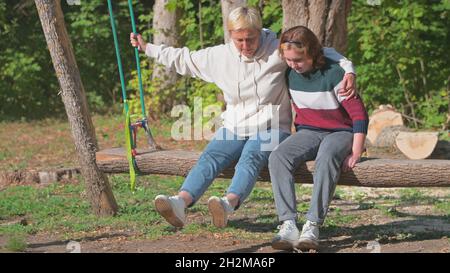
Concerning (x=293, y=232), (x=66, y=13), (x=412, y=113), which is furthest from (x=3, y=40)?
(x=293, y=232)

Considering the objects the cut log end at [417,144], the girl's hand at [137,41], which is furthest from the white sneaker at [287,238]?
the cut log end at [417,144]

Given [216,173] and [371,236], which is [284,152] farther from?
[371,236]

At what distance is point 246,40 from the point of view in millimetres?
6137

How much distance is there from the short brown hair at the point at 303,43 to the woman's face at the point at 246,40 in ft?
0.57

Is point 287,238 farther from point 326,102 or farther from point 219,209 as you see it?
point 326,102

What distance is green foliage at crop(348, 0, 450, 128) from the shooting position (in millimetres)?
12516

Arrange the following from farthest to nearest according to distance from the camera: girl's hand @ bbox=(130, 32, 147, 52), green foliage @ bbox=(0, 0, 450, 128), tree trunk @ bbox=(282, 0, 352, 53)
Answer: green foliage @ bbox=(0, 0, 450, 128), tree trunk @ bbox=(282, 0, 352, 53), girl's hand @ bbox=(130, 32, 147, 52)

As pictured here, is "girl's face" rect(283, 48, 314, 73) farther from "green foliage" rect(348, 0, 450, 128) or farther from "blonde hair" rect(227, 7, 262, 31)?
"green foliage" rect(348, 0, 450, 128)

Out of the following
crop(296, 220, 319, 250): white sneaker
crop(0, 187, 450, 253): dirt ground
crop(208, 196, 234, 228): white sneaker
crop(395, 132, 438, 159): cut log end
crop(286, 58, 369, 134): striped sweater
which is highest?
crop(286, 58, 369, 134): striped sweater

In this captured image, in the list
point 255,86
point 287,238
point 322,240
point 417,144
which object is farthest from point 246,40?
point 417,144

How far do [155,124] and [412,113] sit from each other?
348 centimetres

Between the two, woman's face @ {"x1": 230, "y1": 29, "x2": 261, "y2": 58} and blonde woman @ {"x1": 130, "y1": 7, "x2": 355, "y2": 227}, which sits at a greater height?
woman's face @ {"x1": 230, "y1": 29, "x2": 261, "y2": 58}

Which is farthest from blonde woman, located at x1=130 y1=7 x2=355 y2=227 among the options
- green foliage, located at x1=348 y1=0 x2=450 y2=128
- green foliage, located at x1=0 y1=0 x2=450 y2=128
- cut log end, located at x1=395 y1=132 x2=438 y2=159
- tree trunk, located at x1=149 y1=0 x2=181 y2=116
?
tree trunk, located at x1=149 y1=0 x2=181 y2=116

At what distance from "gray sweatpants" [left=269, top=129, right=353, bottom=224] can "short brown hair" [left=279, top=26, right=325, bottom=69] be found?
47cm
